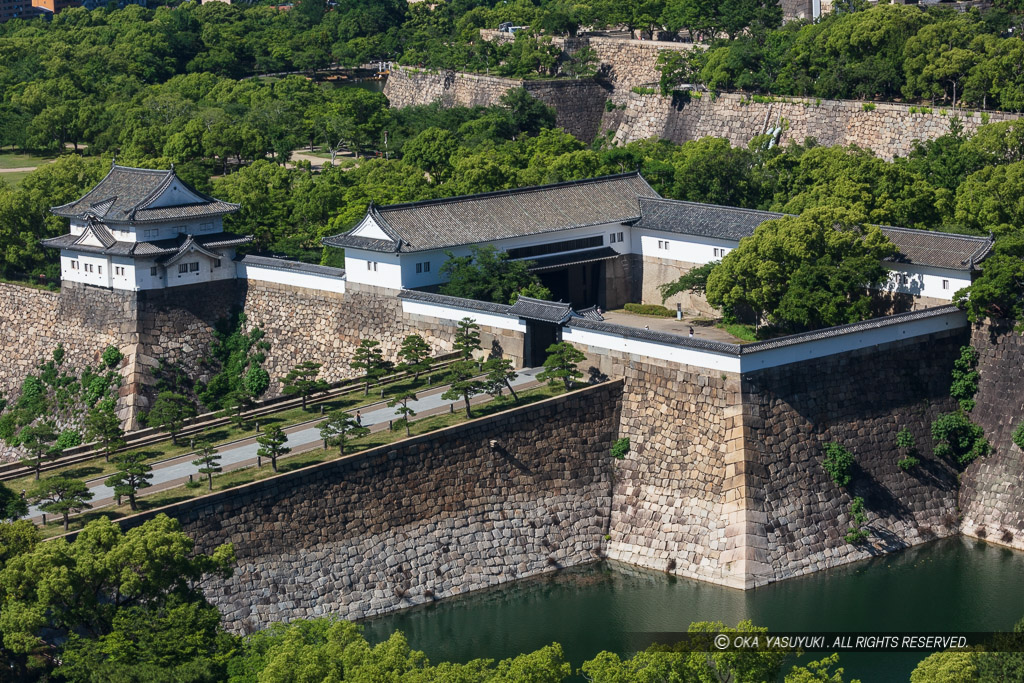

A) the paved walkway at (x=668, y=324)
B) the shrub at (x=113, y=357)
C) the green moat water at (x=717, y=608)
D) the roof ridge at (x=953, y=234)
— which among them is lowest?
the green moat water at (x=717, y=608)

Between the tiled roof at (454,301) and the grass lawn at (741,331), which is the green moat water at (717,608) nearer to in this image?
the tiled roof at (454,301)

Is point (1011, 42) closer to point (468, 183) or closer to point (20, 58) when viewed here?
point (468, 183)

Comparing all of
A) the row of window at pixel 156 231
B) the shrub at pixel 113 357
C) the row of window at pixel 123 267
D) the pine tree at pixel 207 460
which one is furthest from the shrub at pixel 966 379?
the shrub at pixel 113 357

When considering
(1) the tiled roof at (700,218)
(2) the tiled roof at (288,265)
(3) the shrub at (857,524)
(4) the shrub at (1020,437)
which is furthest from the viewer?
(2) the tiled roof at (288,265)

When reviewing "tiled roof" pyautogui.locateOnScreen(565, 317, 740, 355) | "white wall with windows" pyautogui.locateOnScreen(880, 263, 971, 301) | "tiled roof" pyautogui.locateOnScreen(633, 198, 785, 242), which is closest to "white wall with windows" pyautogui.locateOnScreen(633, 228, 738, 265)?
"tiled roof" pyautogui.locateOnScreen(633, 198, 785, 242)

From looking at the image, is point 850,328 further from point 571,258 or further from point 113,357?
point 113,357

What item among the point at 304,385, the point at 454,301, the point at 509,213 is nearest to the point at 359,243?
the point at 454,301
